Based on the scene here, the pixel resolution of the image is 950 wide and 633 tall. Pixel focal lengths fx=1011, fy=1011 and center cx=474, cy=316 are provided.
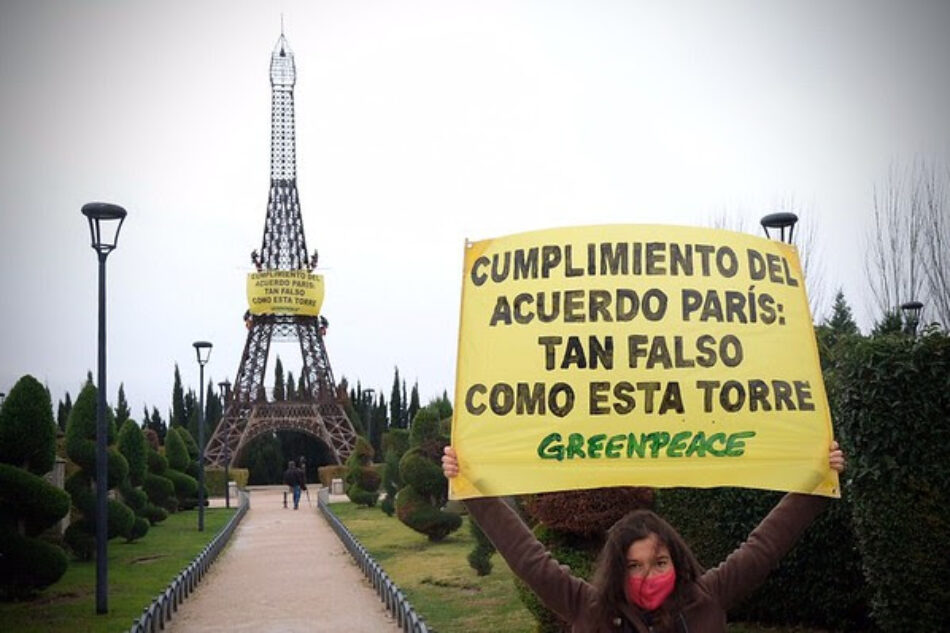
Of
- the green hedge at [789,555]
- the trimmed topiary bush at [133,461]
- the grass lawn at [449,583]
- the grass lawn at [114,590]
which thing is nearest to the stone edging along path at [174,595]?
the grass lawn at [114,590]

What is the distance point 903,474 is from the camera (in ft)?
23.2

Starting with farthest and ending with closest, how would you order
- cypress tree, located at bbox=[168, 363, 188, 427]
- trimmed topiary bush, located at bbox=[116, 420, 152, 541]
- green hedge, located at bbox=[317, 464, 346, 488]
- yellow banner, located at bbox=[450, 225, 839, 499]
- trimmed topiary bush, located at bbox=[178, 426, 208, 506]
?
cypress tree, located at bbox=[168, 363, 188, 427], green hedge, located at bbox=[317, 464, 346, 488], trimmed topiary bush, located at bbox=[178, 426, 208, 506], trimmed topiary bush, located at bbox=[116, 420, 152, 541], yellow banner, located at bbox=[450, 225, 839, 499]

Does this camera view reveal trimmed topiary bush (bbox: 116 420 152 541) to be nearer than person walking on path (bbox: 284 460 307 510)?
Yes

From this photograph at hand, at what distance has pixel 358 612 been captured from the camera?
12945 millimetres

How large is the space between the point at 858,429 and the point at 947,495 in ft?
2.49

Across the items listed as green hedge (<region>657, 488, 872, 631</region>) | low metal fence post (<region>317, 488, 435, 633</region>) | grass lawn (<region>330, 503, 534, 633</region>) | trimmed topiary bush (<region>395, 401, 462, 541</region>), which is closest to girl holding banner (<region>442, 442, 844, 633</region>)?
green hedge (<region>657, 488, 872, 631</region>)

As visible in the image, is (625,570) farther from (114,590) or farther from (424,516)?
(424,516)

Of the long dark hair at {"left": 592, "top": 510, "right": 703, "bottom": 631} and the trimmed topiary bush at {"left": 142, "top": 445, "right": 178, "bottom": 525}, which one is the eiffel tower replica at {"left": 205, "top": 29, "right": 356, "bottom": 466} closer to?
the trimmed topiary bush at {"left": 142, "top": 445, "right": 178, "bottom": 525}

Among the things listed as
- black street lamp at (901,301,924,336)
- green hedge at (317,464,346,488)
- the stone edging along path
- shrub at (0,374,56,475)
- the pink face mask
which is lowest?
green hedge at (317,464,346,488)

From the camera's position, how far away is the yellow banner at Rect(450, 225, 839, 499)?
4.54 m

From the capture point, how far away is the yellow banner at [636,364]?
454cm

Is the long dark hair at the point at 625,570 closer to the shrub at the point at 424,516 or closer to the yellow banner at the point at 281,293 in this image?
the shrub at the point at 424,516

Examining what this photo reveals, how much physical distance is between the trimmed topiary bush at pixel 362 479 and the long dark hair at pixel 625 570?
3349 centimetres

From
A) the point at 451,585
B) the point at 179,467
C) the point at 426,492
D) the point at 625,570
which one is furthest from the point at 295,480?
the point at 625,570
